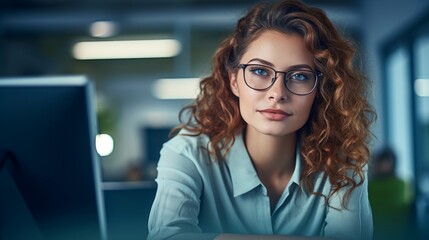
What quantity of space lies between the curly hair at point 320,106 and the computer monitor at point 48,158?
0.21 metres

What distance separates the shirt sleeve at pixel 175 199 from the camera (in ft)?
3.32

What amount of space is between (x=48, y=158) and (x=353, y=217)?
52cm

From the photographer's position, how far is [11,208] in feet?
3.55

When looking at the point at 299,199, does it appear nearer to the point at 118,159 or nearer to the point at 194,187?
the point at 194,187

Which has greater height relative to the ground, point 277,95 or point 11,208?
point 277,95

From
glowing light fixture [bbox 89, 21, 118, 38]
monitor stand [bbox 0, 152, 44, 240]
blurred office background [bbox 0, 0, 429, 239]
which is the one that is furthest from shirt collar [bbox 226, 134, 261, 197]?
glowing light fixture [bbox 89, 21, 118, 38]

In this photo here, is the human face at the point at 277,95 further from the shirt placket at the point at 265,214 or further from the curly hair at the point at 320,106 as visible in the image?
the shirt placket at the point at 265,214

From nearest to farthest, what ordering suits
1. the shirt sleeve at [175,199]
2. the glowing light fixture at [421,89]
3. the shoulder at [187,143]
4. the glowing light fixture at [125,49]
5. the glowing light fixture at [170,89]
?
the shirt sleeve at [175,199] → the shoulder at [187,143] → the glowing light fixture at [421,89] → the glowing light fixture at [125,49] → the glowing light fixture at [170,89]

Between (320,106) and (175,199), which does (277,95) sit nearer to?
(320,106)

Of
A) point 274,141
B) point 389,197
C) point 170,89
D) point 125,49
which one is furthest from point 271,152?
point 170,89

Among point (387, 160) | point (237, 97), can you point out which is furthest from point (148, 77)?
point (237, 97)

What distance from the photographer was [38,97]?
103cm

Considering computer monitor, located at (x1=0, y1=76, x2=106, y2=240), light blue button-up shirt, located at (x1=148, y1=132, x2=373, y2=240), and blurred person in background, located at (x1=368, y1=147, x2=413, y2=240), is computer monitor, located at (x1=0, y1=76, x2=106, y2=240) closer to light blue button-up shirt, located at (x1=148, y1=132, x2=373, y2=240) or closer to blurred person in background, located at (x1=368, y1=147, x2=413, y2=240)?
light blue button-up shirt, located at (x1=148, y1=132, x2=373, y2=240)

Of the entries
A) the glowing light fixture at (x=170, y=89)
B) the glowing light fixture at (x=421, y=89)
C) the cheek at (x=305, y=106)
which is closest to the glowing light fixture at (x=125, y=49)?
the glowing light fixture at (x=170, y=89)
